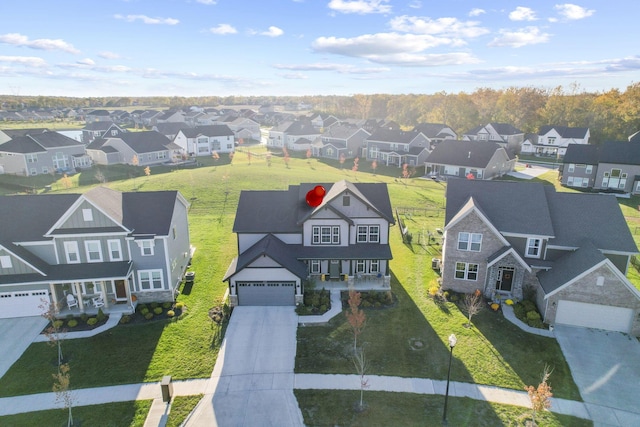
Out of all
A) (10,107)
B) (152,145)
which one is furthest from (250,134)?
(10,107)

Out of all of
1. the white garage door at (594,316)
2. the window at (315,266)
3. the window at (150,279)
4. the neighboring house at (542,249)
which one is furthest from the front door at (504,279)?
the window at (150,279)

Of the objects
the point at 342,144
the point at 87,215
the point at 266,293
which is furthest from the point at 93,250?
the point at 342,144

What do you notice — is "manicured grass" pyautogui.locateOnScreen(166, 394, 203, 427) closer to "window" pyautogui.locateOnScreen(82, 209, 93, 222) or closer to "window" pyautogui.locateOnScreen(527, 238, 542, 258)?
"window" pyautogui.locateOnScreen(82, 209, 93, 222)

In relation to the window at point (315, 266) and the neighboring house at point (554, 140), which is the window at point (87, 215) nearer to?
the window at point (315, 266)

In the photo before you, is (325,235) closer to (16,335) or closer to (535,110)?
(16,335)

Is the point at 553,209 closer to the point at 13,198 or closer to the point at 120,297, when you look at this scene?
the point at 120,297
